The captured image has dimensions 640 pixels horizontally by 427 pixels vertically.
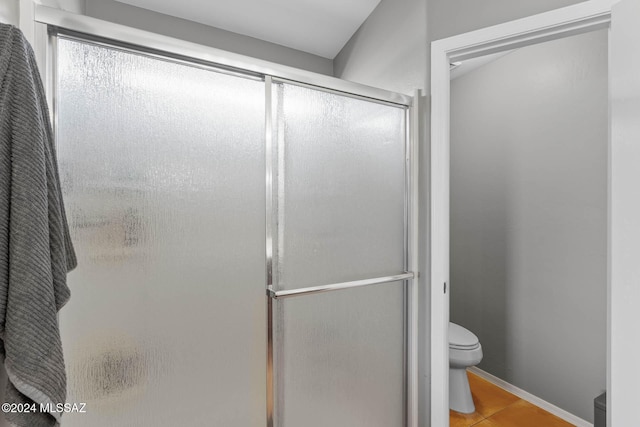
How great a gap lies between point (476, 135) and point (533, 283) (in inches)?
44.8

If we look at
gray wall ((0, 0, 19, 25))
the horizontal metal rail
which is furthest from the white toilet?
gray wall ((0, 0, 19, 25))

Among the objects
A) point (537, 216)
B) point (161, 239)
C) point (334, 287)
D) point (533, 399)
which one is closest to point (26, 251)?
point (161, 239)

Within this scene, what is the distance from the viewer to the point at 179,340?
1193 millimetres

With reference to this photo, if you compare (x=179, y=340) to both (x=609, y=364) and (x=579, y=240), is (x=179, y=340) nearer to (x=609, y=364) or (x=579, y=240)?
(x=609, y=364)

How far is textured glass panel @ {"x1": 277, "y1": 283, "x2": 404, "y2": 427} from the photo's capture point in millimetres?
1432

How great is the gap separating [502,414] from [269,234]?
1962mm

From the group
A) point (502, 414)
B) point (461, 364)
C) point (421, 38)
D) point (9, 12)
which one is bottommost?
point (502, 414)

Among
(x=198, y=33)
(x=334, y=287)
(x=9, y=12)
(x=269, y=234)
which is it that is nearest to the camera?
(x=9, y=12)

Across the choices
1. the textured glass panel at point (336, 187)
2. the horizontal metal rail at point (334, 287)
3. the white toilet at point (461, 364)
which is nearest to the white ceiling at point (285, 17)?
the textured glass panel at point (336, 187)

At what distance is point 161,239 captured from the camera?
116cm

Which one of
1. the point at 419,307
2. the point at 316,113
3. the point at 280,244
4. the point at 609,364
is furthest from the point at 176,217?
the point at 609,364

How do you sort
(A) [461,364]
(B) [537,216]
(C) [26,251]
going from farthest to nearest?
1. (B) [537,216]
2. (A) [461,364]
3. (C) [26,251]

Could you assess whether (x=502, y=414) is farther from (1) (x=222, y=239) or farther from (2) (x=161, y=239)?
(2) (x=161, y=239)

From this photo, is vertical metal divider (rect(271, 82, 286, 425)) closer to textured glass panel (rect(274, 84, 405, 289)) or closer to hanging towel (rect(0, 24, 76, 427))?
textured glass panel (rect(274, 84, 405, 289))
